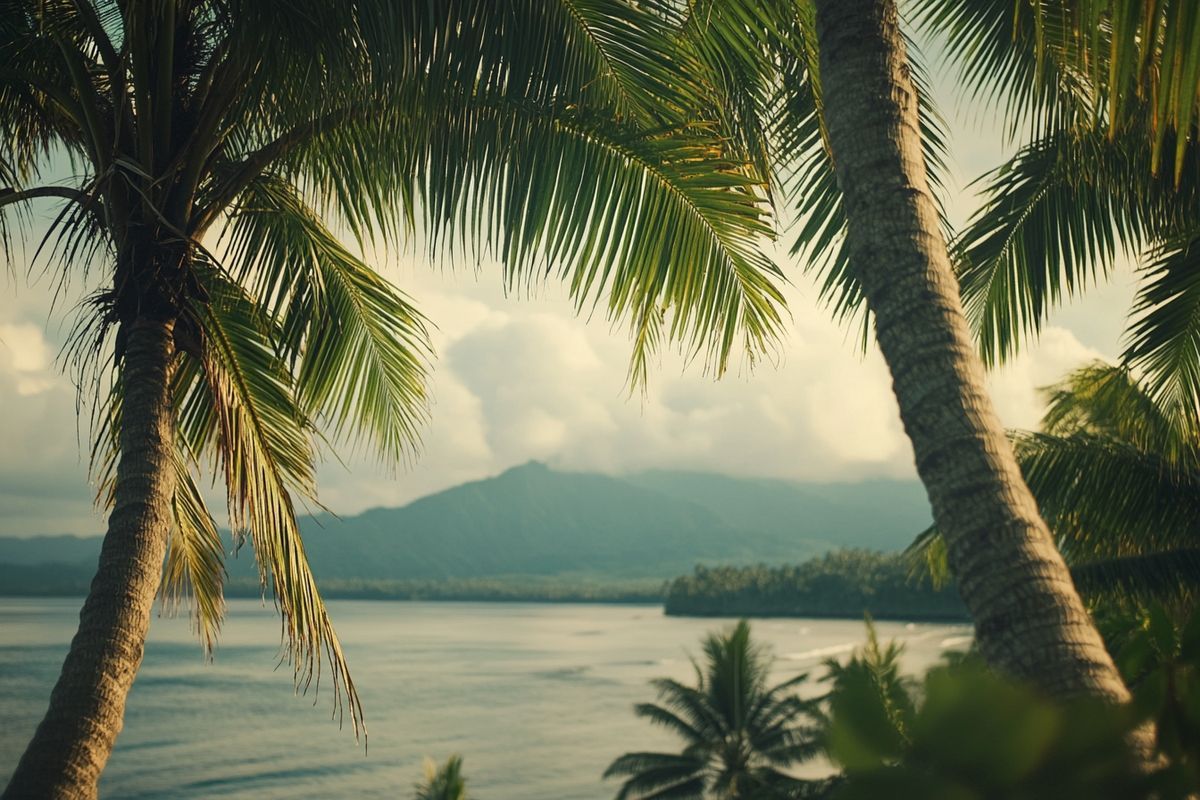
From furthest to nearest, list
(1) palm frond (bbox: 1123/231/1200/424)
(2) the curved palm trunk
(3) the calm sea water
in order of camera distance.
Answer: (3) the calm sea water
(1) palm frond (bbox: 1123/231/1200/424)
(2) the curved palm trunk

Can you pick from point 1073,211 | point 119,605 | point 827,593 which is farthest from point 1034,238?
point 827,593

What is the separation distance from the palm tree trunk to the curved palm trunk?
2678mm

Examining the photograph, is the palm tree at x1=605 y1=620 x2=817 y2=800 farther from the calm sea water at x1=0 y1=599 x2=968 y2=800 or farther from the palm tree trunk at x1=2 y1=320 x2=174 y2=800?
the palm tree trunk at x1=2 y1=320 x2=174 y2=800

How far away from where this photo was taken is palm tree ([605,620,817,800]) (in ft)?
90.9

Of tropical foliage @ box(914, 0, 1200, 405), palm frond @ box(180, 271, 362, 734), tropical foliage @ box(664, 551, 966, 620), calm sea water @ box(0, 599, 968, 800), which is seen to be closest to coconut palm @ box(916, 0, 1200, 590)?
tropical foliage @ box(914, 0, 1200, 405)

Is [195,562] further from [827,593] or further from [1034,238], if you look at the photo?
[827,593]

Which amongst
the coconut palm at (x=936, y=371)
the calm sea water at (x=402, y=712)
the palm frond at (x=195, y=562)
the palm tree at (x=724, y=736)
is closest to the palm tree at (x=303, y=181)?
the palm frond at (x=195, y=562)

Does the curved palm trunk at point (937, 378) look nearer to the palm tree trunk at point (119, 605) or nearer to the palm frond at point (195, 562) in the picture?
the palm tree trunk at point (119, 605)

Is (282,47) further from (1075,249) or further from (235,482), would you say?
(1075,249)

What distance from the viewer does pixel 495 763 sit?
5953 centimetres

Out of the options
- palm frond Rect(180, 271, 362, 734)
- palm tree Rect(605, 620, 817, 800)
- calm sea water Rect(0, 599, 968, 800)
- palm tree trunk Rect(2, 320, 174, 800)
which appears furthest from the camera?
calm sea water Rect(0, 599, 968, 800)

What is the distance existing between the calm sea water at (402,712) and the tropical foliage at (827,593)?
2951 millimetres

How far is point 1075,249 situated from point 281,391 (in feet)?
15.2

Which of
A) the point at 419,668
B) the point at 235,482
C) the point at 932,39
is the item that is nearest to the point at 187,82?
the point at 235,482
